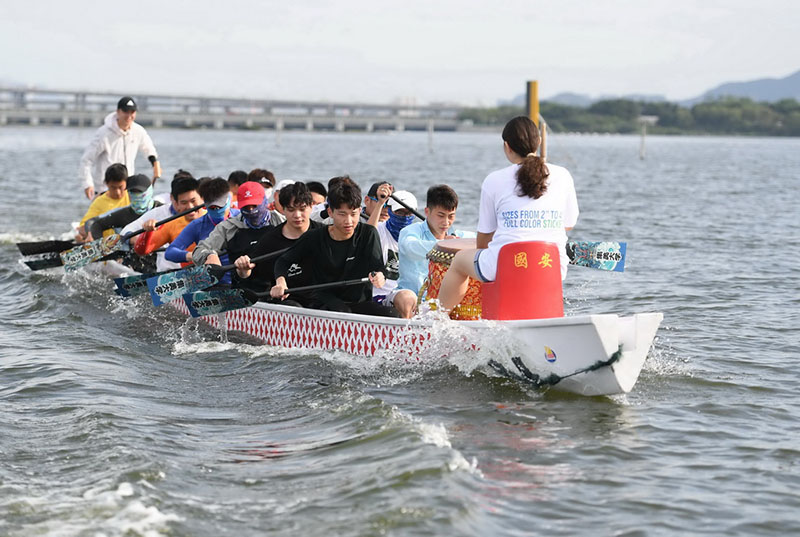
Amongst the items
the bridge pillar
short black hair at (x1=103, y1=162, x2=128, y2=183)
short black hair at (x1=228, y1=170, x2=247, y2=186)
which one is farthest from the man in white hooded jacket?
the bridge pillar

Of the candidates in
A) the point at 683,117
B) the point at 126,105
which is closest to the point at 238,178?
the point at 126,105

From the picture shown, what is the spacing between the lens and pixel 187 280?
384 inches

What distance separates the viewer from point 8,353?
9.55m

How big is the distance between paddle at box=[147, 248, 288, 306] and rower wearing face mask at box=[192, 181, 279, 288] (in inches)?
5.0

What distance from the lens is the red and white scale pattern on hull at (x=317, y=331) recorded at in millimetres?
8359

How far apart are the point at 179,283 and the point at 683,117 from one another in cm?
13993

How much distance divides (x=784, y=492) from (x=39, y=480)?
4.34 metres

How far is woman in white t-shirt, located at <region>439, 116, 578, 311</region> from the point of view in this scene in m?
7.02

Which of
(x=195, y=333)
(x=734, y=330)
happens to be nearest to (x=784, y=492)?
(x=734, y=330)

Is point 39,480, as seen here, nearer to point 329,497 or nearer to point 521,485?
point 329,497

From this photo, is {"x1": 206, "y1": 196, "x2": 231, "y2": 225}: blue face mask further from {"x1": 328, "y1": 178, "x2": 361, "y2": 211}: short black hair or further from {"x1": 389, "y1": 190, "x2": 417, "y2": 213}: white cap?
{"x1": 328, "y1": 178, "x2": 361, "y2": 211}: short black hair

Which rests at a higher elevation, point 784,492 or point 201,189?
point 201,189

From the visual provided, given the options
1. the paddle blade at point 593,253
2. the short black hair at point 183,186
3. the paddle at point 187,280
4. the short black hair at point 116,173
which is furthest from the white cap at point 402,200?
the short black hair at point 116,173

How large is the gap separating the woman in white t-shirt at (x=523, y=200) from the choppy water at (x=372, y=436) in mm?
1235
